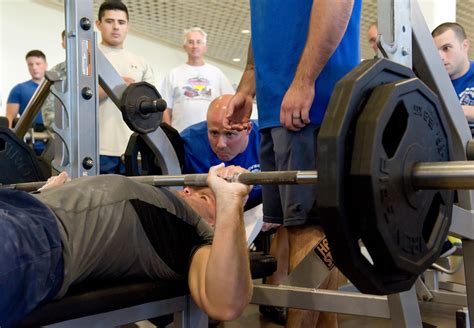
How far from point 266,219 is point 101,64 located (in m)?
0.83

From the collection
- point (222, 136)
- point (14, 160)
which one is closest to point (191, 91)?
point (222, 136)

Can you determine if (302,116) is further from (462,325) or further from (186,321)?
(462,325)

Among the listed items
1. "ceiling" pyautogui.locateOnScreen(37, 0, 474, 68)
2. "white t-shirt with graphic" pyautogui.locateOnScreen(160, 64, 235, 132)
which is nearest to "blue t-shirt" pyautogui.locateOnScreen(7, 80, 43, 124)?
"white t-shirt with graphic" pyautogui.locateOnScreen(160, 64, 235, 132)

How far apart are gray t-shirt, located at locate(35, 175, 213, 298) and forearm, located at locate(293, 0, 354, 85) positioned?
1.64 ft

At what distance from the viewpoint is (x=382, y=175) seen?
765 millimetres

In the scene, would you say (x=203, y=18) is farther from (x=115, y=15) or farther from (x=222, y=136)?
(x=222, y=136)

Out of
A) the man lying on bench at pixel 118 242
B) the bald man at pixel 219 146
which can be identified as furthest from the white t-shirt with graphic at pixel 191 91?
the man lying on bench at pixel 118 242

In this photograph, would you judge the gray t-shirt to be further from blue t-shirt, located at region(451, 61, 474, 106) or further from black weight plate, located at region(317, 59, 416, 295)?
blue t-shirt, located at region(451, 61, 474, 106)

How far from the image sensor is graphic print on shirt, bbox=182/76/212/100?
3290mm

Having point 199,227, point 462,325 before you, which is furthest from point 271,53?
point 462,325

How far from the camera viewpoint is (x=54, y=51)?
6.41m

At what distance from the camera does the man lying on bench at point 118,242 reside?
1.13 metres

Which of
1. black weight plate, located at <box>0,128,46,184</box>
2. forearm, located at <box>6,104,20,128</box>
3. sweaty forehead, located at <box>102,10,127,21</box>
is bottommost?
black weight plate, located at <box>0,128,46,184</box>

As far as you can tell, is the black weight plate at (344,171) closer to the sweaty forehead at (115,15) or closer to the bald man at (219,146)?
the bald man at (219,146)
